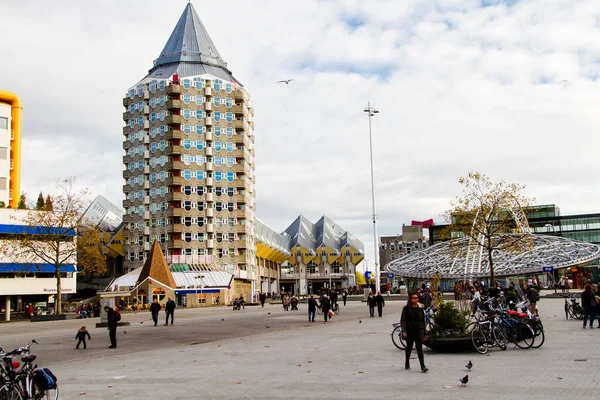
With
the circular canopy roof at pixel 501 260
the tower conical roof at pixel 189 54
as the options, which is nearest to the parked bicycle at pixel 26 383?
the circular canopy roof at pixel 501 260

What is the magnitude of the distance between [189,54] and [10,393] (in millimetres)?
104691

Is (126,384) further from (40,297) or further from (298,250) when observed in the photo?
(298,250)

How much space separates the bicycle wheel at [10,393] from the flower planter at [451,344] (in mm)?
10547

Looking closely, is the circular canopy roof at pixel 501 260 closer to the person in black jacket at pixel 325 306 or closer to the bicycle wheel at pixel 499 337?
the person in black jacket at pixel 325 306

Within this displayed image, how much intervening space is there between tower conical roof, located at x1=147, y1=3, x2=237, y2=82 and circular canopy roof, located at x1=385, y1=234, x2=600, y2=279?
1881 inches

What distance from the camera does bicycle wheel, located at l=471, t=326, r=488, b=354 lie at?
1661 centimetres

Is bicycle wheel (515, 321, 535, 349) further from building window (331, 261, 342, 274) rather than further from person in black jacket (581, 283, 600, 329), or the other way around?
building window (331, 261, 342, 274)

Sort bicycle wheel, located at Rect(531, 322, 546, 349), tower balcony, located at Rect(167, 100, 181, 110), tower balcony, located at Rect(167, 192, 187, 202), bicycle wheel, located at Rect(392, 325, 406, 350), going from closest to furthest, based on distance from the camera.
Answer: bicycle wheel, located at Rect(531, 322, 546, 349) < bicycle wheel, located at Rect(392, 325, 406, 350) < tower balcony, located at Rect(167, 192, 187, 202) < tower balcony, located at Rect(167, 100, 181, 110)

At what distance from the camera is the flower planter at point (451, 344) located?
54.7 ft

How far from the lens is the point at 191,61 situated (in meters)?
108

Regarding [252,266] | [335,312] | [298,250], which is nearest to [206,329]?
[335,312]

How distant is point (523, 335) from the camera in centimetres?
1756

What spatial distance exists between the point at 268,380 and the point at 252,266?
99966mm

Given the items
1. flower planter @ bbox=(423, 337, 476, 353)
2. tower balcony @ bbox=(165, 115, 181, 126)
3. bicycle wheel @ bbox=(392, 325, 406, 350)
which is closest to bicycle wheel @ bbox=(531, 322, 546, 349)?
flower planter @ bbox=(423, 337, 476, 353)
